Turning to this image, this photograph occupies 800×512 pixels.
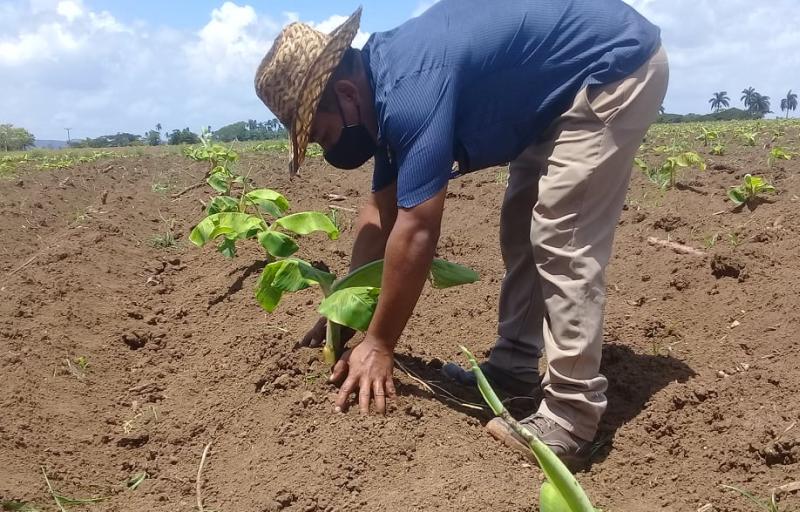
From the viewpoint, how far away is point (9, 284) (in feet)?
15.0

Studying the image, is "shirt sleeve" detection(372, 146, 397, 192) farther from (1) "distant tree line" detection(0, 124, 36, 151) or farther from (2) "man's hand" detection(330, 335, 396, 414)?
(1) "distant tree line" detection(0, 124, 36, 151)

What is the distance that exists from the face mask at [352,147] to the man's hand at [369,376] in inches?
26.8

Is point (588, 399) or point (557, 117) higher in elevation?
point (557, 117)

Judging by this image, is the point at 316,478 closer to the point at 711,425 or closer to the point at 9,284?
the point at 711,425

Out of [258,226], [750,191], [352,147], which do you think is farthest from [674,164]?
[352,147]

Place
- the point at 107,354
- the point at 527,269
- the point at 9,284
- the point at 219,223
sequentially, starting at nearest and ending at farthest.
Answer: the point at 527,269, the point at 107,354, the point at 219,223, the point at 9,284

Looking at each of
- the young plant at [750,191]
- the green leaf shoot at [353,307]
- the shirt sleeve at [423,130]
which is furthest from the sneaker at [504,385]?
the young plant at [750,191]

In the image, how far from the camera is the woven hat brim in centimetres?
243

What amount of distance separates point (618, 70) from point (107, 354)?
273cm

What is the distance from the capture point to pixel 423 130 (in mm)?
2254

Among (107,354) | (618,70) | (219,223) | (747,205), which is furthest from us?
(747,205)

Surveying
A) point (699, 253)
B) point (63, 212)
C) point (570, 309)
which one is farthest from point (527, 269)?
point (63, 212)

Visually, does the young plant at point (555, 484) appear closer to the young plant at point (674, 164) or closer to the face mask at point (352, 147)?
the face mask at point (352, 147)

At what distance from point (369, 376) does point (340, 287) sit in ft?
1.56
